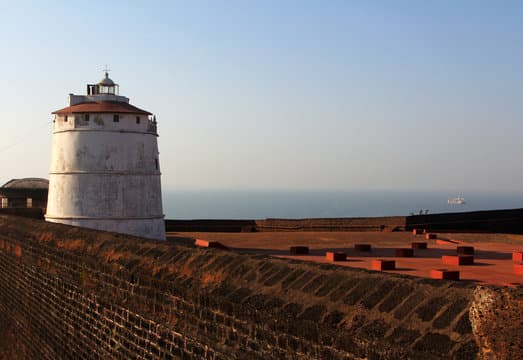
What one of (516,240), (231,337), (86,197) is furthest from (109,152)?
(231,337)

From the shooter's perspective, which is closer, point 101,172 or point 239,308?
point 239,308

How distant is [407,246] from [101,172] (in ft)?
40.4

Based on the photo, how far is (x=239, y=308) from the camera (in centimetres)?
572

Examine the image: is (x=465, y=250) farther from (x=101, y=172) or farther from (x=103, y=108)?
(x=103, y=108)

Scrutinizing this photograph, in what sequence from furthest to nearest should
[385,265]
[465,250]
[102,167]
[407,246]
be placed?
[102,167] → [407,246] → [465,250] → [385,265]

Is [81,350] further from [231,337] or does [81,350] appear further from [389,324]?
[389,324]

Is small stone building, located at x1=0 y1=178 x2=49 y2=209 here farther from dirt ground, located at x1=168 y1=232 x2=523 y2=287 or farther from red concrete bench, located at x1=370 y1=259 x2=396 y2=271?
red concrete bench, located at x1=370 y1=259 x2=396 y2=271

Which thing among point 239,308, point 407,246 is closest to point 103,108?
point 407,246

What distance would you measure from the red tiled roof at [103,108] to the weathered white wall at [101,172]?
0.64 feet

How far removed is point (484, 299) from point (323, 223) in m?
26.4

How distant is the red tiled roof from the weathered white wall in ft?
0.64

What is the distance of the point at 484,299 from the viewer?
3666 mm

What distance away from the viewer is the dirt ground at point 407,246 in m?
12.6

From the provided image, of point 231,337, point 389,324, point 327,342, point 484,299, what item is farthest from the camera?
point 231,337
